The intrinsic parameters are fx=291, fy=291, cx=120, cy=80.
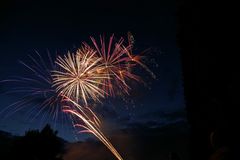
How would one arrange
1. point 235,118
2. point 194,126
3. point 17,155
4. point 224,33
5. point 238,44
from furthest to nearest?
point 17,155, point 194,126, point 224,33, point 238,44, point 235,118

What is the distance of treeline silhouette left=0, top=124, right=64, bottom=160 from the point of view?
1966 inches

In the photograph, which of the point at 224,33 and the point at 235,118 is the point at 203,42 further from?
the point at 235,118

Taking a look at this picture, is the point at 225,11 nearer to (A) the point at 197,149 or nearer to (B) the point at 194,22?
(B) the point at 194,22

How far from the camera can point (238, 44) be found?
1691 centimetres

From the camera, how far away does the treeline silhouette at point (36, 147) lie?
164 feet

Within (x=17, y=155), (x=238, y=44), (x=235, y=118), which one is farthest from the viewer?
(x=17, y=155)

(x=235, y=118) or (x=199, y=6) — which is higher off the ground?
(x=199, y=6)

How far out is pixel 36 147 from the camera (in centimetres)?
5141

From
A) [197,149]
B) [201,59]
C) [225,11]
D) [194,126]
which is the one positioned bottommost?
[197,149]

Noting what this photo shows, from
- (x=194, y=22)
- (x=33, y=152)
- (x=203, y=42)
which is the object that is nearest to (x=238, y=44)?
(x=203, y=42)

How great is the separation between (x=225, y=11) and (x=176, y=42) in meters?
5.08

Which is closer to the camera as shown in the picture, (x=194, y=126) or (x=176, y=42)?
(x=194, y=126)

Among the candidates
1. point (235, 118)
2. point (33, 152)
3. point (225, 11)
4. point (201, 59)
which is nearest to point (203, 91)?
point (201, 59)

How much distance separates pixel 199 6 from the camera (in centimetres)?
1995
